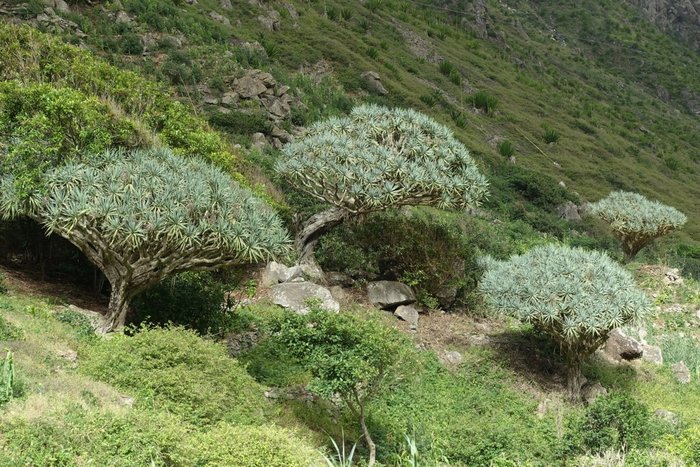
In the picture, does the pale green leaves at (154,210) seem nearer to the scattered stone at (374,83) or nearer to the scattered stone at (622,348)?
the scattered stone at (622,348)

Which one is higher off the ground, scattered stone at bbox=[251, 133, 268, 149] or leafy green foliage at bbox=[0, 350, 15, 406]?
leafy green foliage at bbox=[0, 350, 15, 406]

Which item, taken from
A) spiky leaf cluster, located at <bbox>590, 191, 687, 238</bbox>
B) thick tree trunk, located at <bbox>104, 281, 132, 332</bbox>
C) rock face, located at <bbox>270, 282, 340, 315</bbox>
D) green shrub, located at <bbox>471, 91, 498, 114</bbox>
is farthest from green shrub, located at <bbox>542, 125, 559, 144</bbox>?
thick tree trunk, located at <bbox>104, 281, 132, 332</bbox>

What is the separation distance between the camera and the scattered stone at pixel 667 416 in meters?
10.2

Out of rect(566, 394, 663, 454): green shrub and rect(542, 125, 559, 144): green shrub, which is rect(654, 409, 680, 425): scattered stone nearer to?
rect(566, 394, 663, 454): green shrub

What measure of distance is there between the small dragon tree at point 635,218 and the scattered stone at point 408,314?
13485 mm

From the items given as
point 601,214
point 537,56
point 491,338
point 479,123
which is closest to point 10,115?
point 491,338

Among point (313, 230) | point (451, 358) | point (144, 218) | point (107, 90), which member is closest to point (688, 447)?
point (451, 358)

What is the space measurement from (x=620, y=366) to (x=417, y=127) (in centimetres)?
710

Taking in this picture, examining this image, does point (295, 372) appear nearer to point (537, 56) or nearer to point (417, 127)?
point (417, 127)

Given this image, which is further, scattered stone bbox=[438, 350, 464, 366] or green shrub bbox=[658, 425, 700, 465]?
scattered stone bbox=[438, 350, 464, 366]

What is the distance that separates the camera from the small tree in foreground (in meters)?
7.94

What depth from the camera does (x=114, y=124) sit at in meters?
12.5

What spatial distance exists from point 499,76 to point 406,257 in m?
38.8

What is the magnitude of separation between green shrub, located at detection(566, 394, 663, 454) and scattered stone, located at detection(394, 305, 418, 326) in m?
5.10
